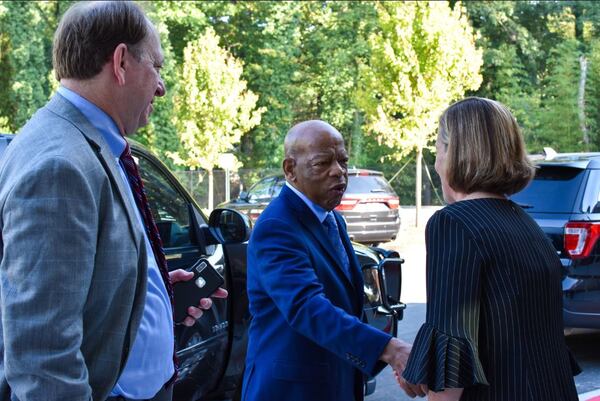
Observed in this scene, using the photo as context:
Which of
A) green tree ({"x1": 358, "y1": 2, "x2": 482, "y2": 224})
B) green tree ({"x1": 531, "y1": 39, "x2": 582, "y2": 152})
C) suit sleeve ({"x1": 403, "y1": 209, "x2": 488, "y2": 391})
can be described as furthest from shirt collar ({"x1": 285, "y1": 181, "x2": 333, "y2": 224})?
green tree ({"x1": 531, "y1": 39, "x2": 582, "y2": 152})

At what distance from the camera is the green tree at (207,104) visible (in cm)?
2784

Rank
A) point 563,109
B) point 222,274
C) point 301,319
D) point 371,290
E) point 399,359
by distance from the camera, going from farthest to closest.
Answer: point 563,109 → point 371,290 → point 222,274 → point 301,319 → point 399,359

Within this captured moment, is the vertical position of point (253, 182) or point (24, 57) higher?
point (24, 57)

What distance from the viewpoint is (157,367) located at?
83.6 inches

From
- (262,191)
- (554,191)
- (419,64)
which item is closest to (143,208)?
(554,191)

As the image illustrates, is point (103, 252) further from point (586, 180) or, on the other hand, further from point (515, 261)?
point (586, 180)

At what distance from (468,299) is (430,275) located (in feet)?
0.45

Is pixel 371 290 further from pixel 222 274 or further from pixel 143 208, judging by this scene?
pixel 143 208

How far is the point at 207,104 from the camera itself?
27812 mm

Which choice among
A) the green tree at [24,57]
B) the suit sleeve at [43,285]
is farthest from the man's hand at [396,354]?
the green tree at [24,57]

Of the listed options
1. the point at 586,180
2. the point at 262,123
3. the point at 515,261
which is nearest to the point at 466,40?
the point at 586,180

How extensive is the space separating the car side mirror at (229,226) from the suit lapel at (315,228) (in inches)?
59.6

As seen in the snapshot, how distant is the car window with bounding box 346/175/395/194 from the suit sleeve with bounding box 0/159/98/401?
1464 cm

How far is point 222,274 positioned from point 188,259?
14.5 inches
